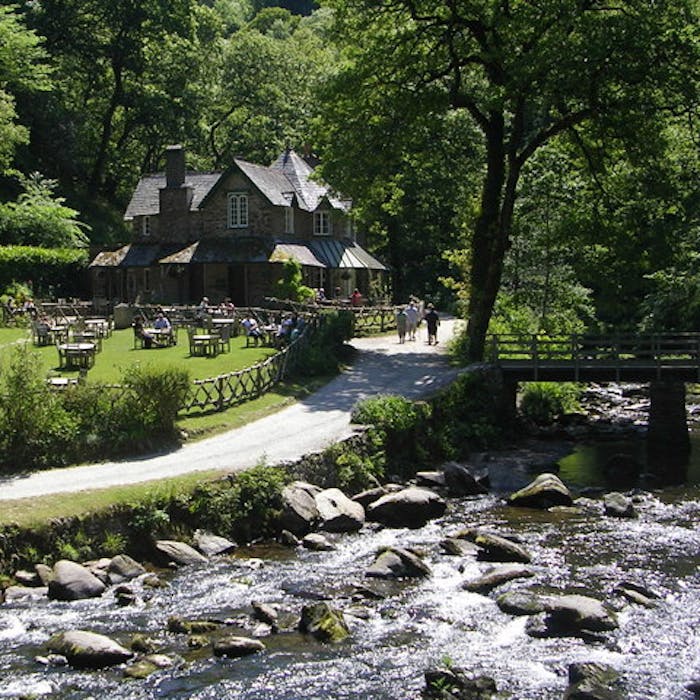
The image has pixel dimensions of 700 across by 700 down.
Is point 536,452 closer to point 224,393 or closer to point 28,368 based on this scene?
point 224,393

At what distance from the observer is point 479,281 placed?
3778cm

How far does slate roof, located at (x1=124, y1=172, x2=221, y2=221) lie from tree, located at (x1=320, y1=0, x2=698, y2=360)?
2138 centimetres

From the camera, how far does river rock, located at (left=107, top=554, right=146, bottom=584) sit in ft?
60.8

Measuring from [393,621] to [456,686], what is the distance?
2.94 m

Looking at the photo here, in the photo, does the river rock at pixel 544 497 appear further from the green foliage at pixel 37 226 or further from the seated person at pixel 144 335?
the green foliage at pixel 37 226

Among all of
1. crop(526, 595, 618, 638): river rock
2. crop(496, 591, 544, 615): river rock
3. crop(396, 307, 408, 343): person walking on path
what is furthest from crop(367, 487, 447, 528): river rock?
crop(396, 307, 408, 343): person walking on path

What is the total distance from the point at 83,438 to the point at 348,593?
9274mm

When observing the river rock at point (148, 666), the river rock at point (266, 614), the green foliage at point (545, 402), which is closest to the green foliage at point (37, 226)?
the green foliage at point (545, 402)

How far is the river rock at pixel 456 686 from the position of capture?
522 inches

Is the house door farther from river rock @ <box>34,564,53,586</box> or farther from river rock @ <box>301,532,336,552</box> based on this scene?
river rock @ <box>34,564,53,586</box>

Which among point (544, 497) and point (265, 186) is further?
point (265, 186)

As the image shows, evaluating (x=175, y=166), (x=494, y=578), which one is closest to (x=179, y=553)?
(x=494, y=578)

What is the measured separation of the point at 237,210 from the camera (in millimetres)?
56219

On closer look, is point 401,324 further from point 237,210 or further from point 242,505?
point 242,505
